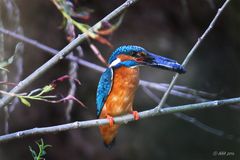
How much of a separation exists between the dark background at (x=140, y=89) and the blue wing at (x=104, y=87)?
0.88 ft

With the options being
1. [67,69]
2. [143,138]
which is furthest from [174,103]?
[67,69]

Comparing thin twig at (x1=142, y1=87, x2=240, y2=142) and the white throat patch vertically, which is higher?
the white throat patch

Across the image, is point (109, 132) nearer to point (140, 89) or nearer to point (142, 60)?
point (142, 60)

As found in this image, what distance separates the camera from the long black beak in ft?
4.07

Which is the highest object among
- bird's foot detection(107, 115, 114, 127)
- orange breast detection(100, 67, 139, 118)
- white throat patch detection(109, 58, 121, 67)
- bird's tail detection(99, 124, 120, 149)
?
white throat patch detection(109, 58, 121, 67)

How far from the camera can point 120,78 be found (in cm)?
135

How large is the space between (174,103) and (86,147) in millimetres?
396

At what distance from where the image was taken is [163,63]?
1.26 meters

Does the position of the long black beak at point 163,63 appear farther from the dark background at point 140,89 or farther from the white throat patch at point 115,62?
the dark background at point 140,89

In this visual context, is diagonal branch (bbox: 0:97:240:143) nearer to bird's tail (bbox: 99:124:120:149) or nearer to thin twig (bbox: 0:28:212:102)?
bird's tail (bbox: 99:124:120:149)

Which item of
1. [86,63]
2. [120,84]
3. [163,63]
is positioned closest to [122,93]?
[120,84]

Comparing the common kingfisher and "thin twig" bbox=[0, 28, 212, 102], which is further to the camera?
"thin twig" bbox=[0, 28, 212, 102]

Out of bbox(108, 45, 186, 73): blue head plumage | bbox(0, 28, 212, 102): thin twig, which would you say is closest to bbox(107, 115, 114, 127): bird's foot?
bbox(108, 45, 186, 73): blue head plumage

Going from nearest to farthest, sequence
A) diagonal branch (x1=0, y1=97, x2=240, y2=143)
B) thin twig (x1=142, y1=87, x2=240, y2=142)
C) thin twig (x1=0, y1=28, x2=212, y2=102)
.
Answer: diagonal branch (x1=0, y1=97, x2=240, y2=143)
thin twig (x1=0, y1=28, x2=212, y2=102)
thin twig (x1=142, y1=87, x2=240, y2=142)
